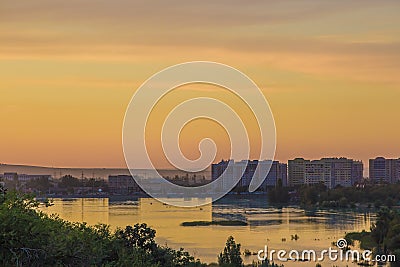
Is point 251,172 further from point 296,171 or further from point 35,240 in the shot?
point 35,240

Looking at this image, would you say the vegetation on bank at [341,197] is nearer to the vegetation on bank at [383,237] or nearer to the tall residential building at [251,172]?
the tall residential building at [251,172]

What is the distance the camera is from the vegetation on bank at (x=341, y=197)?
2476 cm

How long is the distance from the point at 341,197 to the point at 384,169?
37.7ft

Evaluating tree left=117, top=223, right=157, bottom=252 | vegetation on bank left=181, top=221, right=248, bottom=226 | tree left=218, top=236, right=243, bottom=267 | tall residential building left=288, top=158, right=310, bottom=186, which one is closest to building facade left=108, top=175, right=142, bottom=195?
tall residential building left=288, top=158, right=310, bottom=186

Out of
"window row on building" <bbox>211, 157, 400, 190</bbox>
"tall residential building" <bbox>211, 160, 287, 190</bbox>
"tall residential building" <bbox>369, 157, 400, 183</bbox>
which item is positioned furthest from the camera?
"tall residential building" <bbox>369, 157, 400, 183</bbox>

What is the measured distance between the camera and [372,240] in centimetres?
1233

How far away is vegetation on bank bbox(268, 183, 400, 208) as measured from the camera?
2476cm

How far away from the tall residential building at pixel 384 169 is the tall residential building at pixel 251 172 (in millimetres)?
4207

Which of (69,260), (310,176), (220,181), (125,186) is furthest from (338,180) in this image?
(69,260)

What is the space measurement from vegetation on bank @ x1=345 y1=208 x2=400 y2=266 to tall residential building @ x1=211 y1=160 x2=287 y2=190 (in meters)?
13.7

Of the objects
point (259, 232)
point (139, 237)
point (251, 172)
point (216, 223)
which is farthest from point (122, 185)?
point (139, 237)

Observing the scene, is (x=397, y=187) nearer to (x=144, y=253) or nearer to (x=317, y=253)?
(x=317, y=253)

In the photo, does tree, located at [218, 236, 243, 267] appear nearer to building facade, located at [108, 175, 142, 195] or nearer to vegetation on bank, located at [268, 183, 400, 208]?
vegetation on bank, located at [268, 183, 400, 208]

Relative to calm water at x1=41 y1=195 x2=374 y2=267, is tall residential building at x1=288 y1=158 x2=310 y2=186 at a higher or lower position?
higher
